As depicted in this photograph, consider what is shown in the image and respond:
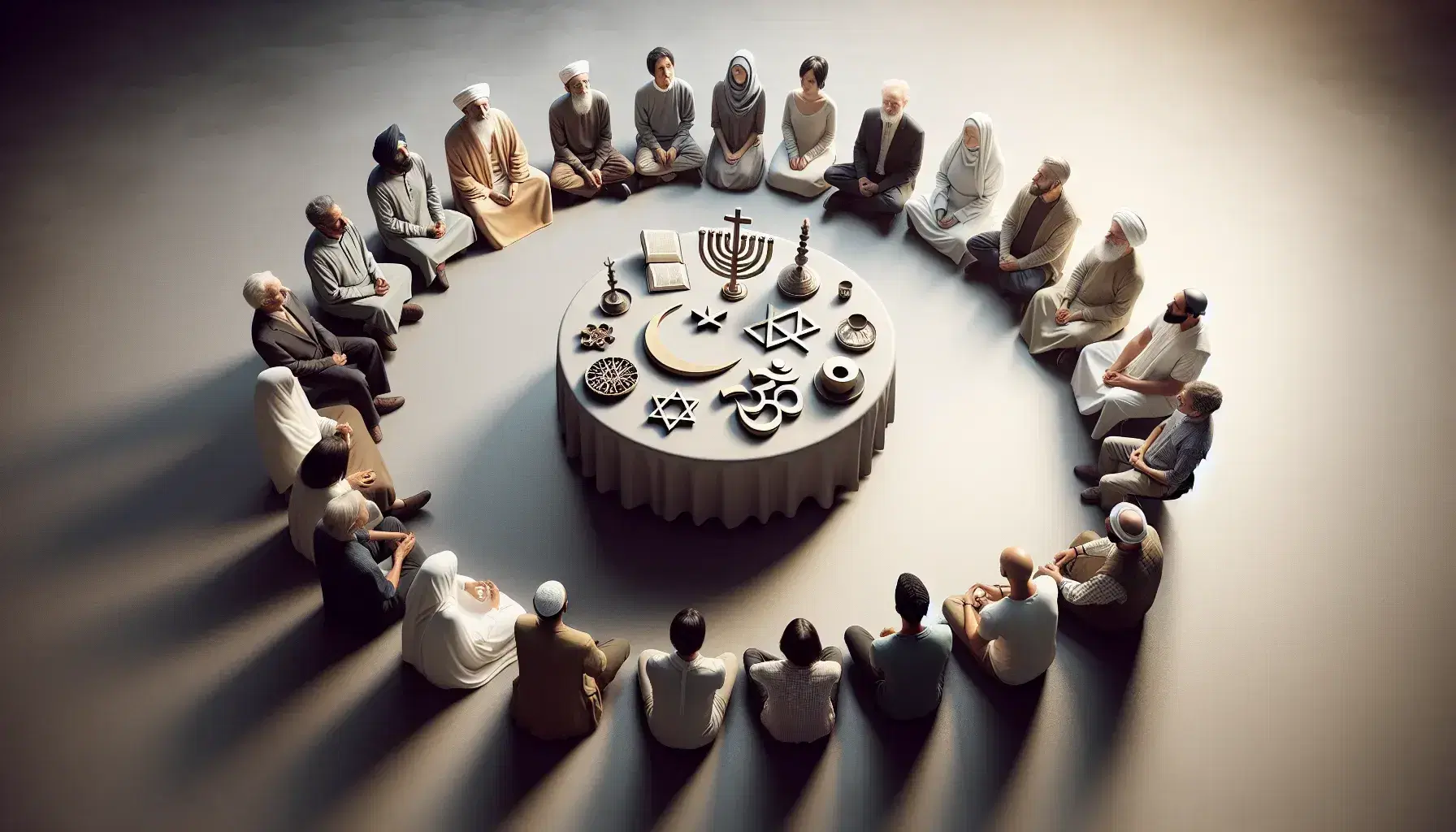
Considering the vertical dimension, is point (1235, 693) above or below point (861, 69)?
below

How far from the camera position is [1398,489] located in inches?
296

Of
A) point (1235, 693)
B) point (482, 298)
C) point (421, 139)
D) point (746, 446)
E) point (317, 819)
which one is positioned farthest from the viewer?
point (421, 139)

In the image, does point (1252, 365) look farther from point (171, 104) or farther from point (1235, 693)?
point (171, 104)

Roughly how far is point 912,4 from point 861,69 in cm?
182

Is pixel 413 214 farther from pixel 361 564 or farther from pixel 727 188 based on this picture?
pixel 361 564

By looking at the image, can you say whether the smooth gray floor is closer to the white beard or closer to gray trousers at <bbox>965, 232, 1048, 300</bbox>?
gray trousers at <bbox>965, 232, 1048, 300</bbox>

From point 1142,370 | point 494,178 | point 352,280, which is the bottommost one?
point 352,280

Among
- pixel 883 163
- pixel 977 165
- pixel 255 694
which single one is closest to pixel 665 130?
pixel 883 163

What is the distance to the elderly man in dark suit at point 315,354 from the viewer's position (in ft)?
23.5

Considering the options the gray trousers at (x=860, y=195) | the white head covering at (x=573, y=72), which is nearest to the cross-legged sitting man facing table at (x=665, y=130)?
the white head covering at (x=573, y=72)

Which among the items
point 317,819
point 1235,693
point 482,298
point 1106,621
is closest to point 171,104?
point 482,298

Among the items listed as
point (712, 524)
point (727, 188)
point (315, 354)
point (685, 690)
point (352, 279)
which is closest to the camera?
point (685, 690)

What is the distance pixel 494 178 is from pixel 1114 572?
643 centimetres

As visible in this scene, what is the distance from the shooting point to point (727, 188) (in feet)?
33.4
